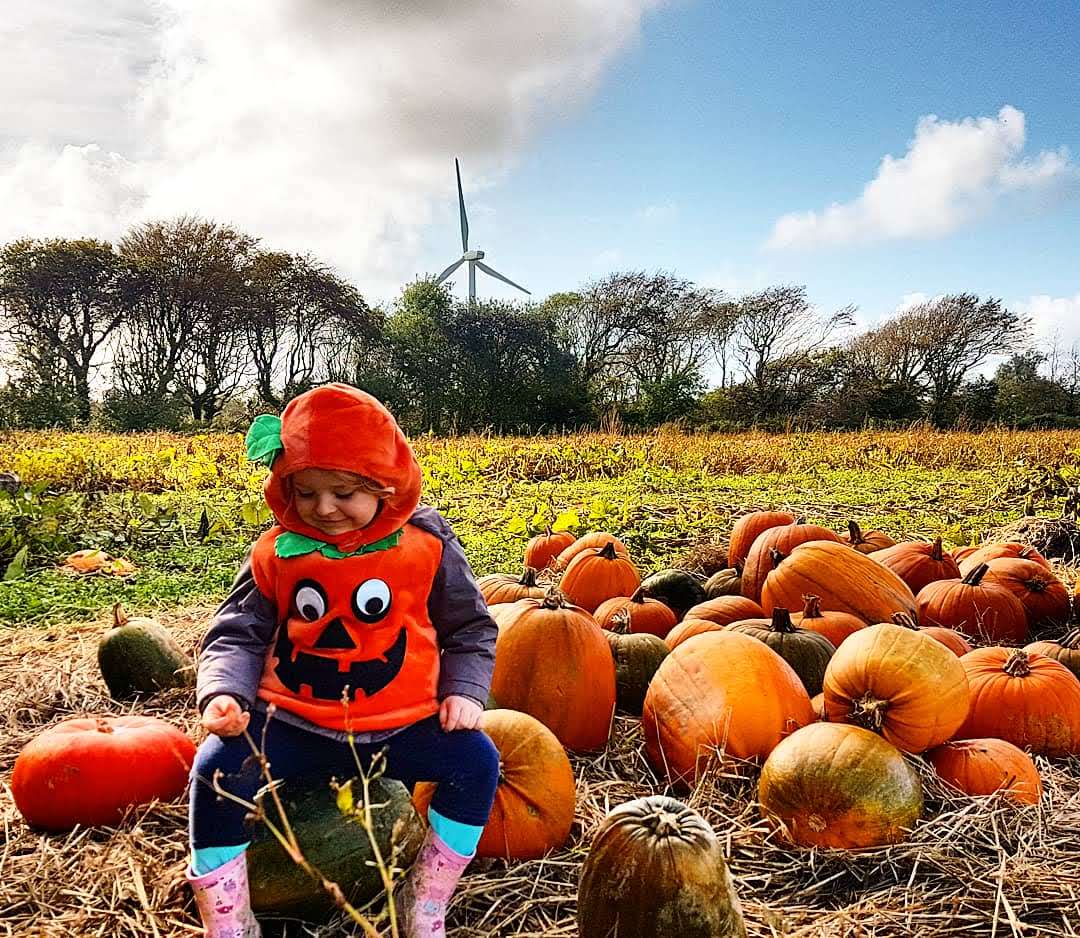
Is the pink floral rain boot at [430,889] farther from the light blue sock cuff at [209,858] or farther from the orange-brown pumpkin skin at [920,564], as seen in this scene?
the orange-brown pumpkin skin at [920,564]

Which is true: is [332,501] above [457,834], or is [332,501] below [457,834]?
above

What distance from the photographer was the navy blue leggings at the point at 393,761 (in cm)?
190

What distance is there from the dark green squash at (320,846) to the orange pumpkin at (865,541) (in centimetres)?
282

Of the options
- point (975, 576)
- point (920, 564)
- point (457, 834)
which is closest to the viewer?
point (457, 834)

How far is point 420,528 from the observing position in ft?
7.21

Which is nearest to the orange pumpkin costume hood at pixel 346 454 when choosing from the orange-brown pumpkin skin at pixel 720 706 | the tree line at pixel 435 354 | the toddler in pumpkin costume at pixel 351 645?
the toddler in pumpkin costume at pixel 351 645

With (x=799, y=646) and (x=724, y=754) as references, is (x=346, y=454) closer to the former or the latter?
(x=724, y=754)

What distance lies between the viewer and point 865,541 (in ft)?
14.3

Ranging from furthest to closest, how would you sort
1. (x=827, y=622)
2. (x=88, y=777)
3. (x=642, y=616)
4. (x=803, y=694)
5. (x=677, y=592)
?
(x=677, y=592)
(x=642, y=616)
(x=827, y=622)
(x=803, y=694)
(x=88, y=777)

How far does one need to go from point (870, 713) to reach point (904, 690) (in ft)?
0.39

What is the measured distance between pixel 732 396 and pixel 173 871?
28634 millimetres

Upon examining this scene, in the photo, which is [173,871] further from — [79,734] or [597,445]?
[597,445]

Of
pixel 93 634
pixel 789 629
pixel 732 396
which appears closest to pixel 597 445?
pixel 93 634

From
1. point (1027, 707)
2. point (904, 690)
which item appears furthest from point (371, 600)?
point (1027, 707)
